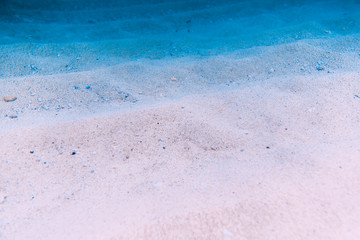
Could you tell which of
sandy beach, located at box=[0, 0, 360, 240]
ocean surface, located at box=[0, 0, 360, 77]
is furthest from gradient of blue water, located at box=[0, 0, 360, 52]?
sandy beach, located at box=[0, 0, 360, 240]

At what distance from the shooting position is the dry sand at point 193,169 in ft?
4.75

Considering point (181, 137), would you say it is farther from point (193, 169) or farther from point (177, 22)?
point (177, 22)

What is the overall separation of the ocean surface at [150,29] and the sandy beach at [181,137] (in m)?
0.06

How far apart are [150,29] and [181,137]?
4178 millimetres

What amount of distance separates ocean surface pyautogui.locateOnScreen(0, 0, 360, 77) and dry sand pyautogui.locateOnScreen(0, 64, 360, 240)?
1.71 metres

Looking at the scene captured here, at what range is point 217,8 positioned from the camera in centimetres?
644

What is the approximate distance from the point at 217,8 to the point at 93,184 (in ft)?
19.8

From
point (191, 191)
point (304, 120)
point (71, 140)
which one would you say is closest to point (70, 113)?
point (71, 140)

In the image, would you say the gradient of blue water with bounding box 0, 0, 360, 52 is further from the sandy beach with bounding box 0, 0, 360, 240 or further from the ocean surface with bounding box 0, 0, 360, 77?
the sandy beach with bounding box 0, 0, 360, 240

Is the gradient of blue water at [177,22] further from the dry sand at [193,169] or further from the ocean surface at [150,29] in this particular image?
the dry sand at [193,169]

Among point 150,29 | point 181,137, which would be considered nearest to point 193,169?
point 181,137

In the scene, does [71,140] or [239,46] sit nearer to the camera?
[71,140]

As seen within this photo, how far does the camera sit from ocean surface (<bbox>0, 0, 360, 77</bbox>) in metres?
4.39

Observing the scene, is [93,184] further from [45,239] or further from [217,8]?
[217,8]
